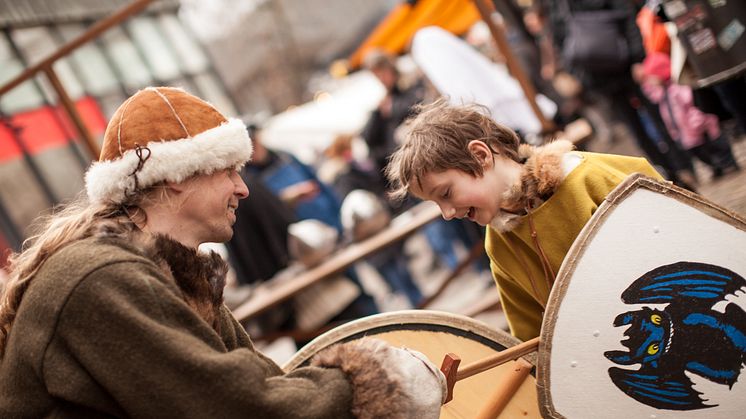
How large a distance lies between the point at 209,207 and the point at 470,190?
2.47 feet

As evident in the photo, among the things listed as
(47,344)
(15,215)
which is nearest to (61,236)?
(47,344)

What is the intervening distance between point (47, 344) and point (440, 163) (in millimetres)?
1143

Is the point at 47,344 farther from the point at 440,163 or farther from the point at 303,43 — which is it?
the point at 303,43

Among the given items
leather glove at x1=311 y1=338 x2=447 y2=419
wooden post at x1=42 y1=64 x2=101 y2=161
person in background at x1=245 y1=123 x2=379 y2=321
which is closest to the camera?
leather glove at x1=311 y1=338 x2=447 y2=419

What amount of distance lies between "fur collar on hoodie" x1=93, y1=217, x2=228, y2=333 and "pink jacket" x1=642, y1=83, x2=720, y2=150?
3954mm

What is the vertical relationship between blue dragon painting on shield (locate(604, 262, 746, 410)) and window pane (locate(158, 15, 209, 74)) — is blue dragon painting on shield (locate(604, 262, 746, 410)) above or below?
below

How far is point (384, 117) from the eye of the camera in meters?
5.55

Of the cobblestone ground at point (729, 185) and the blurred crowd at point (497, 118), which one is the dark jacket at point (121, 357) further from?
the cobblestone ground at point (729, 185)

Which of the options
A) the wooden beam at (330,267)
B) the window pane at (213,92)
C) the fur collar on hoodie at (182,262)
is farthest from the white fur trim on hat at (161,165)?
the window pane at (213,92)

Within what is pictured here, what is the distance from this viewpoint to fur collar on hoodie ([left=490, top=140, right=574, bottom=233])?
6.44 feet

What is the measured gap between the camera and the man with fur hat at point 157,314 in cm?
139

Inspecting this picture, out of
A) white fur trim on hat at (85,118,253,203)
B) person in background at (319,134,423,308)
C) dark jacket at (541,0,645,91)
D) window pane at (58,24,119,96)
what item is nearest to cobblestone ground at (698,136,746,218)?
dark jacket at (541,0,645,91)

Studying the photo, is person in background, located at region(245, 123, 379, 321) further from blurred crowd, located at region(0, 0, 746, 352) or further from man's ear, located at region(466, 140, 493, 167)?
man's ear, located at region(466, 140, 493, 167)

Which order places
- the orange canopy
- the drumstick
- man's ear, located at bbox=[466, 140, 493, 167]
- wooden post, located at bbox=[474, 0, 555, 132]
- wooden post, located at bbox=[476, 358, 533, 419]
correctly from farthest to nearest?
the orange canopy → wooden post, located at bbox=[474, 0, 555, 132] → man's ear, located at bbox=[466, 140, 493, 167] → wooden post, located at bbox=[476, 358, 533, 419] → the drumstick
